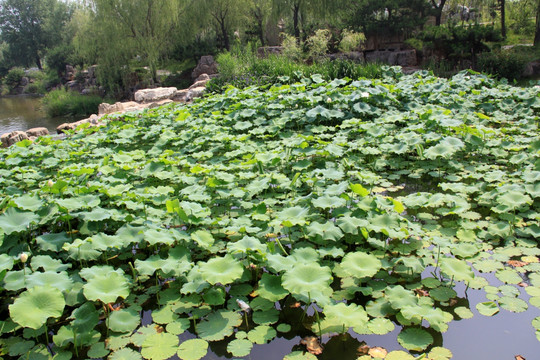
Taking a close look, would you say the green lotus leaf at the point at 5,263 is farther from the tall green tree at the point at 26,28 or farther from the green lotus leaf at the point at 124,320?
the tall green tree at the point at 26,28

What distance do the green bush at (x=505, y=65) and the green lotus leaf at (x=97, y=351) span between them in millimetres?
A: 11916

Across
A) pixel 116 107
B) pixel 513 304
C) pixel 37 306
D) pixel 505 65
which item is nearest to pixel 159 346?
pixel 37 306

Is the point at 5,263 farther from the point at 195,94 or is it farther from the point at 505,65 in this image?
the point at 505,65

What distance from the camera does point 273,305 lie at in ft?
7.15

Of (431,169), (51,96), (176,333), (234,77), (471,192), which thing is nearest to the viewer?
(176,333)

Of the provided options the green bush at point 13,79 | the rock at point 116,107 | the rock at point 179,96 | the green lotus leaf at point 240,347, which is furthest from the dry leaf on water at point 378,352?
the green bush at point 13,79

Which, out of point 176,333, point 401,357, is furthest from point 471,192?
point 176,333

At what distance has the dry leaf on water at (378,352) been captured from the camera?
1843mm

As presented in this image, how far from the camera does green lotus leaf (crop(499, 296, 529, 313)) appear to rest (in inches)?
83.5

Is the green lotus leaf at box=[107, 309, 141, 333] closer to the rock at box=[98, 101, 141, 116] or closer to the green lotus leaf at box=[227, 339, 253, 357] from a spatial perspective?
the green lotus leaf at box=[227, 339, 253, 357]

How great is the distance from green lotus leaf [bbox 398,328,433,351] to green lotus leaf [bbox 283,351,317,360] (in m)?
0.45

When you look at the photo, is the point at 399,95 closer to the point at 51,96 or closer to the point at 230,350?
the point at 230,350

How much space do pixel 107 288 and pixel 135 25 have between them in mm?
18747

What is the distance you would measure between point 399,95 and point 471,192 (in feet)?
11.0
